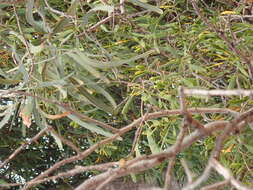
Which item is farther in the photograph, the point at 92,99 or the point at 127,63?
the point at 127,63

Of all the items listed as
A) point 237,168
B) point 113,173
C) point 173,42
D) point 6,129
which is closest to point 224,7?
point 173,42

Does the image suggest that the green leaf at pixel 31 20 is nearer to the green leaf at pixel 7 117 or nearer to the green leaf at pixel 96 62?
the green leaf at pixel 96 62

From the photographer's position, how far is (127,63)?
159 cm

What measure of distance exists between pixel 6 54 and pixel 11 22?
0.37ft

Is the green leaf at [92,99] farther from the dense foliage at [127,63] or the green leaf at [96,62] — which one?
the green leaf at [96,62]

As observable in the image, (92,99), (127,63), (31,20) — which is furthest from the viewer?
(127,63)

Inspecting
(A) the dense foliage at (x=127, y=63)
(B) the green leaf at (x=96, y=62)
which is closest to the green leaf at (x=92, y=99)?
(A) the dense foliage at (x=127, y=63)

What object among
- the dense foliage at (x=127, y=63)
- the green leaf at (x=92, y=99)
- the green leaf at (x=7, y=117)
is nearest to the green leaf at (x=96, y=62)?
the dense foliage at (x=127, y=63)

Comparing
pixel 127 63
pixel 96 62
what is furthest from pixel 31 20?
pixel 127 63

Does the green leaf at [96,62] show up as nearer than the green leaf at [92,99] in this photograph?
Yes

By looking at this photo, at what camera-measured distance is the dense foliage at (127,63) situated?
1.26 metres

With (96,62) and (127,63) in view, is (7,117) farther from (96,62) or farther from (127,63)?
(127,63)

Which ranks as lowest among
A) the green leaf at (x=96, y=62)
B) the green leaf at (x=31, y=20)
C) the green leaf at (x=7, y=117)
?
the green leaf at (x=7, y=117)

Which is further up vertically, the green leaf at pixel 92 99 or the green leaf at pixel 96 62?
the green leaf at pixel 96 62
